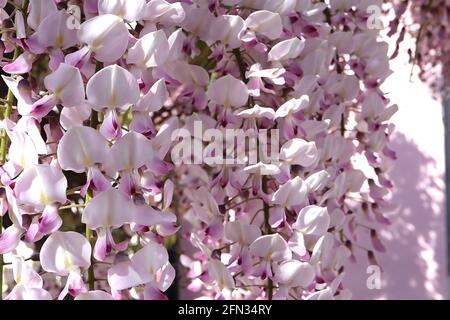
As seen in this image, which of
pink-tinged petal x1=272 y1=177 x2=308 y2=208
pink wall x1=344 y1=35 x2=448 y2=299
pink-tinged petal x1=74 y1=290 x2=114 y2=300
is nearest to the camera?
pink-tinged petal x1=74 y1=290 x2=114 y2=300

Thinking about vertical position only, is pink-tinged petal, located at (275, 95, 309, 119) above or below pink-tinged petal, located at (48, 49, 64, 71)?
below

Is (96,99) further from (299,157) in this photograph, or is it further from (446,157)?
(446,157)

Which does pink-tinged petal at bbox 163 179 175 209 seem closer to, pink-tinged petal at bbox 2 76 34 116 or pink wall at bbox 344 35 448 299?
pink-tinged petal at bbox 2 76 34 116

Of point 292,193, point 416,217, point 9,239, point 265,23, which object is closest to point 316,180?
point 292,193

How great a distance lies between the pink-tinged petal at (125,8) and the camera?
41 centimetres

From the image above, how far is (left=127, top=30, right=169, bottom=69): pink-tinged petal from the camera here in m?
0.42

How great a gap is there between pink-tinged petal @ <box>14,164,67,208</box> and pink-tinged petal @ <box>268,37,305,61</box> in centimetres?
21

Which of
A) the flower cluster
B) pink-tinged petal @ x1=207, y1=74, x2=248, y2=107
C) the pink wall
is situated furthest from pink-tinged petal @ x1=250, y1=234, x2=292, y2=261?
the pink wall

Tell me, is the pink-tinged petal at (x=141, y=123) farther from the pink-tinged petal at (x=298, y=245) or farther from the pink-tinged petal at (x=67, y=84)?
the pink-tinged petal at (x=298, y=245)

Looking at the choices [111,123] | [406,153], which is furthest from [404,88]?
[111,123]

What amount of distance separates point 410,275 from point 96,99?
3.56 feet

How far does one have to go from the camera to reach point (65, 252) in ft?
1.29

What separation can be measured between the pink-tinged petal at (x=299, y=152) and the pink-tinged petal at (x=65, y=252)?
176mm

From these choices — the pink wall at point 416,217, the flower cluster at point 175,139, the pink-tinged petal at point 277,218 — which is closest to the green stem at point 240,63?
the flower cluster at point 175,139
